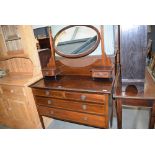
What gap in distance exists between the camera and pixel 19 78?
2209 mm

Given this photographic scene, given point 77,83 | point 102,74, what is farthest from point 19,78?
point 102,74

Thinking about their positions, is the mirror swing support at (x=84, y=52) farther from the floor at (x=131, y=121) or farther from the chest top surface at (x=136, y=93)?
the floor at (x=131, y=121)

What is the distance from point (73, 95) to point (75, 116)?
30 centimetres

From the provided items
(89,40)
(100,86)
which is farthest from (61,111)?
(89,40)

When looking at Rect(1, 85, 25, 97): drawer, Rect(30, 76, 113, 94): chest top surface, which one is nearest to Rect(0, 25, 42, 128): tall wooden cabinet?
Rect(1, 85, 25, 97): drawer

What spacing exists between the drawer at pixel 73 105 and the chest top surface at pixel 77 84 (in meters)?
0.18

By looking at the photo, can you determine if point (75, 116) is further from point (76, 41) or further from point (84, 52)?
point (76, 41)

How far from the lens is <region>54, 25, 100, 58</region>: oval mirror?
1842mm

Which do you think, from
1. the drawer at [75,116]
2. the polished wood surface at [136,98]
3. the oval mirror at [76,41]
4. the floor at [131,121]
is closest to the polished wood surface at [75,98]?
the drawer at [75,116]

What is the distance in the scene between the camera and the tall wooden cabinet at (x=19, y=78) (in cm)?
200

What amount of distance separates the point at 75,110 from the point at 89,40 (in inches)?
36.4
